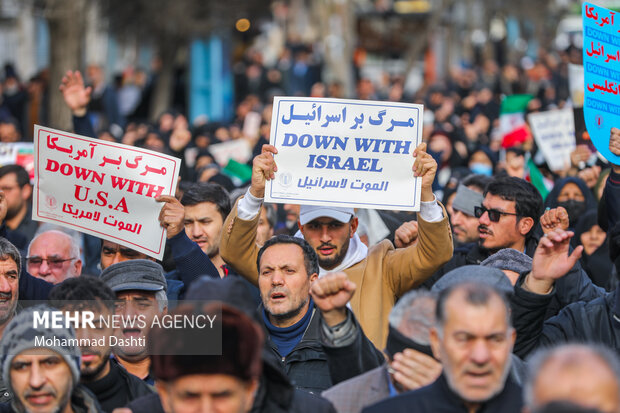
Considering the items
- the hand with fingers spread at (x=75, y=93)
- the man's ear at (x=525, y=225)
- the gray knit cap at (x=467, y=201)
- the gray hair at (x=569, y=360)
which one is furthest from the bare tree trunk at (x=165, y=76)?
the gray hair at (x=569, y=360)

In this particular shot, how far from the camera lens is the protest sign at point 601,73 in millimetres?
6570

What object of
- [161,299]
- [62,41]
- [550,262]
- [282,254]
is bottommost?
[161,299]

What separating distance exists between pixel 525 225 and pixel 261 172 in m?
1.79

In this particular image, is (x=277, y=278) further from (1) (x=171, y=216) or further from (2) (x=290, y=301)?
(1) (x=171, y=216)

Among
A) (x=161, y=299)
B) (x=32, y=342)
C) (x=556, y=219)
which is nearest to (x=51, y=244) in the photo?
(x=161, y=299)

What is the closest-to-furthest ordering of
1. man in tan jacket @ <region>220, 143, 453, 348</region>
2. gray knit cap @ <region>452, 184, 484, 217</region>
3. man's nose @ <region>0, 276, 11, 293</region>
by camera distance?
man's nose @ <region>0, 276, 11, 293</region> → man in tan jacket @ <region>220, 143, 453, 348</region> → gray knit cap @ <region>452, 184, 484, 217</region>

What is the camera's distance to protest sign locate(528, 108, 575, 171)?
1042 cm

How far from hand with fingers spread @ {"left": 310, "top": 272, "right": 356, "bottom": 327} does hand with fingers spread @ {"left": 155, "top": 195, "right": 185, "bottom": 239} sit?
6.54 ft

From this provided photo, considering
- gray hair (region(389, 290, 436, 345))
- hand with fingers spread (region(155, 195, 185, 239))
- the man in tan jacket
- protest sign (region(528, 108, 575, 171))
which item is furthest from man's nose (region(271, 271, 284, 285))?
protest sign (region(528, 108, 575, 171))

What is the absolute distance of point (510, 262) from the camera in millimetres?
5512

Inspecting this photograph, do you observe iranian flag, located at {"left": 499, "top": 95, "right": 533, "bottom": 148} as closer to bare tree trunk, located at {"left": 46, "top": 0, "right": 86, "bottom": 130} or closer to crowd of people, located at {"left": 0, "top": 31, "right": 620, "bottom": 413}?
crowd of people, located at {"left": 0, "top": 31, "right": 620, "bottom": 413}

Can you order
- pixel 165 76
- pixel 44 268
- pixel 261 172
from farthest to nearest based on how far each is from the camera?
pixel 165 76, pixel 44 268, pixel 261 172

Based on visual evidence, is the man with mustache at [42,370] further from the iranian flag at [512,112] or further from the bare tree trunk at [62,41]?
the bare tree trunk at [62,41]

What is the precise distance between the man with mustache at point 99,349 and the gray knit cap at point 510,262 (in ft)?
6.20
